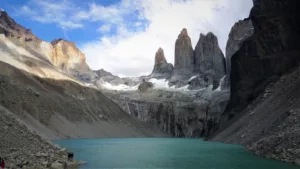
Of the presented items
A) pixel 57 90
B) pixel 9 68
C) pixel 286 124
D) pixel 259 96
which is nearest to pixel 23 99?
pixel 9 68

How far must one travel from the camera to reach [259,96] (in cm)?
6650

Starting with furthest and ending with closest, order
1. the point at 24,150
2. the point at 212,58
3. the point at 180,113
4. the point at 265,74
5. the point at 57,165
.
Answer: the point at 212,58 < the point at 180,113 < the point at 265,74 < the point at 24,150 < the point at 57,165

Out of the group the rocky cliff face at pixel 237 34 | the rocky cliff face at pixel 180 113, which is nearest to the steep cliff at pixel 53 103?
the rocky cliff face at pixel 180 113

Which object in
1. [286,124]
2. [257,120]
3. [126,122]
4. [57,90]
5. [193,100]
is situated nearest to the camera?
[286,124]

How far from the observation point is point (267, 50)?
74.7 m

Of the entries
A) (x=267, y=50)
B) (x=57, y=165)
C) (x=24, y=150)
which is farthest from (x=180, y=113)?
(x=57, y=165)

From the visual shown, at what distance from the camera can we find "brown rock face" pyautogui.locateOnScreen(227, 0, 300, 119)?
6994 cm

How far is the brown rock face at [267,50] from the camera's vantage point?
69938 millimetres

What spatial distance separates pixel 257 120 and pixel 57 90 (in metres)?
78.6

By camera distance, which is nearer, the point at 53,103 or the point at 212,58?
the point at 53,103

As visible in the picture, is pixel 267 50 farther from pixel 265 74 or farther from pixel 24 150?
pixel 24 150

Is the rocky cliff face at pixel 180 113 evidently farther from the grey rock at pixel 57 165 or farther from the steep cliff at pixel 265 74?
the grey rock at pixel 57 165

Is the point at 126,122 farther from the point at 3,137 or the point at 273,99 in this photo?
the point at 3,137

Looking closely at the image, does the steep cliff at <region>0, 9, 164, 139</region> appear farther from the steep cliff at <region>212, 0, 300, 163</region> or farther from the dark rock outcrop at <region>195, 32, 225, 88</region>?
the dark rock outcrop at <region>195, 32, 225, 88</region>
